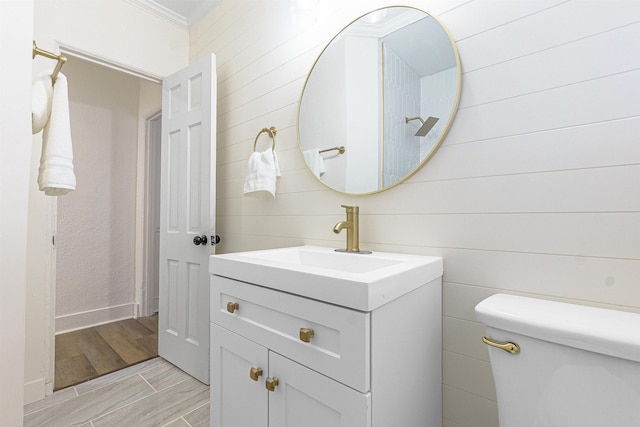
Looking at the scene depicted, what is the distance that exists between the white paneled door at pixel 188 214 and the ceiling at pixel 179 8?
1.70ft

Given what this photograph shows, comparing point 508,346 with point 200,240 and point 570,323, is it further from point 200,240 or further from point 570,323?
point 200,240

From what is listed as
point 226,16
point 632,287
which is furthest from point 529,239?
point 226,16

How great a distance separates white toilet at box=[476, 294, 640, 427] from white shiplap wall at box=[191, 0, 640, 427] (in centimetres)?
16

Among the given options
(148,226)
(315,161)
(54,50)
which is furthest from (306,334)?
(148,226)

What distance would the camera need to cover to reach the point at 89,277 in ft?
9.02

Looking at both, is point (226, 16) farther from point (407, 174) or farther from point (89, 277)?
point (89, 277)

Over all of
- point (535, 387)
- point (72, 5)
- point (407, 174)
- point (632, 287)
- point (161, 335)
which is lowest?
point (161, 335)

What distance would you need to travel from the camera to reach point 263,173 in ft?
5.16

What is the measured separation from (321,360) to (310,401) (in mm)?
132

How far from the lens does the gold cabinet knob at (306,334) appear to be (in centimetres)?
77

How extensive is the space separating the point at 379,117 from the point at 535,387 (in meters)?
0.98

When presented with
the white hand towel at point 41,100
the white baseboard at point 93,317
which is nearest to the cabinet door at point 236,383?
the white hand towel at point 41,100

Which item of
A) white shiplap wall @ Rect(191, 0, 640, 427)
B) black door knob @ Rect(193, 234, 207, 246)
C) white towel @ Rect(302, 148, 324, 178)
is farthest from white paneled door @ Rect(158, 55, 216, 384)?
white shiplap wall @ Rect(191, 0, 640, 427)

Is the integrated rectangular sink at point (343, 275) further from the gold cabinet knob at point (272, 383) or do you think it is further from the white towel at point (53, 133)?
the white towel at point (53, 133)
